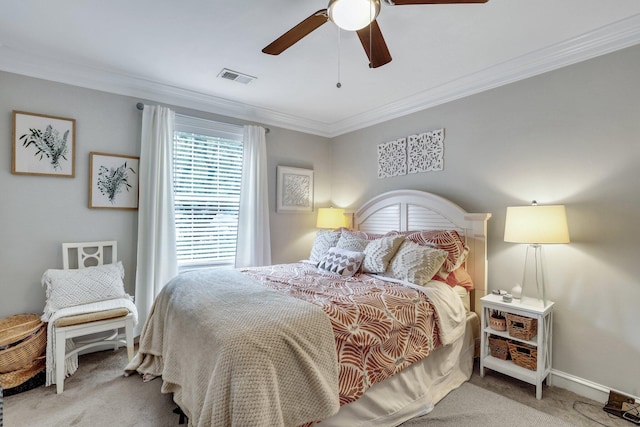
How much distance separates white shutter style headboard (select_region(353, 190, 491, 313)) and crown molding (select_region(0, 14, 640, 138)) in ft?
3.35

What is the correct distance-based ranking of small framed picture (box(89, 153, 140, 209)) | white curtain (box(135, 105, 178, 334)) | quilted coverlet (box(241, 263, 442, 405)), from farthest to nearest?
white curtain (box(135, 105, 178, 334)) < small framed picture (box(89, 153, 140, 209)) < quilted coverlet (box(241, 263, 442, 405))

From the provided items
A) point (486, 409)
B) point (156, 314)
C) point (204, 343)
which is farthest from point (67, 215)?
point (486, 409)

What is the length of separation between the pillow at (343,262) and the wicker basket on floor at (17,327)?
7.73 ft

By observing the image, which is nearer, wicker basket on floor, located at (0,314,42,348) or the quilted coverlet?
the quilted coverlet

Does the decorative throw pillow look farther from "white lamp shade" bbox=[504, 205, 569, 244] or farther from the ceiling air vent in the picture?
the ceiling air vent

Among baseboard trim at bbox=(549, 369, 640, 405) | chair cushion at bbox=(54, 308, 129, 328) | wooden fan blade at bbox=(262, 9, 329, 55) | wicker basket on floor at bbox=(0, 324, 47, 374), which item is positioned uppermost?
wooden fan blade at bbox=(262, 9, 329, 55)

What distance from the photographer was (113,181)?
309 centimetres

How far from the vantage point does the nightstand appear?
7.46 feet

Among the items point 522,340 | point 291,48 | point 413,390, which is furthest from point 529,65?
point 413,390

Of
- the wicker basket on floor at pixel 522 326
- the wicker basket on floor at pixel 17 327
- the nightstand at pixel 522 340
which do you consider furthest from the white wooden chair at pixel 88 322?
the wicker basket on floor at pixel 522 326

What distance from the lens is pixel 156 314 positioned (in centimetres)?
241

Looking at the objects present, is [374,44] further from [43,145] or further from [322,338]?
[43,145]

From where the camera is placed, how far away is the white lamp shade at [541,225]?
2.21 meters

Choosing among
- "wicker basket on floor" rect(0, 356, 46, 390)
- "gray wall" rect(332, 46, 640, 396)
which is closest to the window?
"wicker basket on floor" rect(0, 356, 46, 390)
